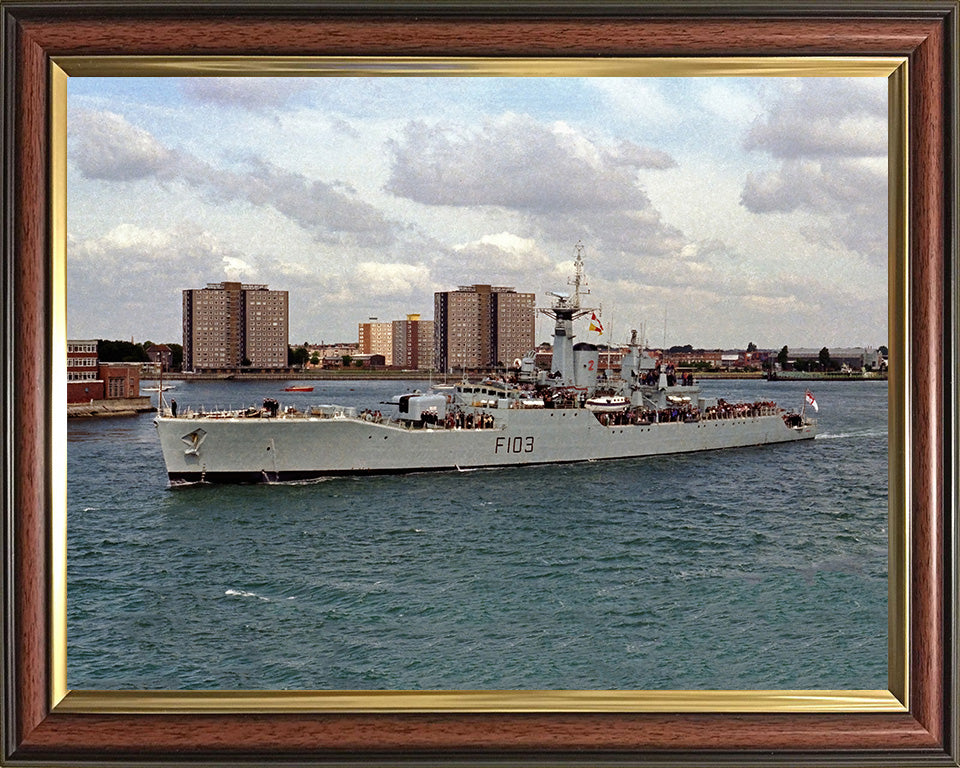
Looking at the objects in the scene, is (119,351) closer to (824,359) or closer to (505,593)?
(505,593)

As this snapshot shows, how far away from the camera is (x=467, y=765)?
2309 millimetres

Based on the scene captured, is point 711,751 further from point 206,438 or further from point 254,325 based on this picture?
point 206,438

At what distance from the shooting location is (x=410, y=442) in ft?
45.2

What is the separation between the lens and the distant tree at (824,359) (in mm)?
3723

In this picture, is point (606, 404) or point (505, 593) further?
point (606, 404)

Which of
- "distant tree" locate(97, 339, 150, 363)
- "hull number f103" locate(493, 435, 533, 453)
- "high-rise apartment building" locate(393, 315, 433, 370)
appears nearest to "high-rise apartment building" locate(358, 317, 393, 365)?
"high-rise apartment building" locate(393, 315, 433, 370)

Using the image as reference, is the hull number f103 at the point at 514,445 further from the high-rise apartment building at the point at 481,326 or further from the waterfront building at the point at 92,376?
the waterfront building at the point at 92,376

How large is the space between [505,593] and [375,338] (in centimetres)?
170

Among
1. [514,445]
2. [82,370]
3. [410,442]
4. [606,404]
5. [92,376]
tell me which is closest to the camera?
[82,370]

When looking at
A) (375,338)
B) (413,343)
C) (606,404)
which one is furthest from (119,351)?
(606,404)

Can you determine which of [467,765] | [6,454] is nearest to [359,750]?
[467,765]

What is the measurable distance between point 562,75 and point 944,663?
2388mm

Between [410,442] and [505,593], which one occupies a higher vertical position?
[410,442]

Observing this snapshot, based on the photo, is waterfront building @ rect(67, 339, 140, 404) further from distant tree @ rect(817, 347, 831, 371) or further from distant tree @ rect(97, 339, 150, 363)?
distant tree @ rect(817, 347, 831, 371)
